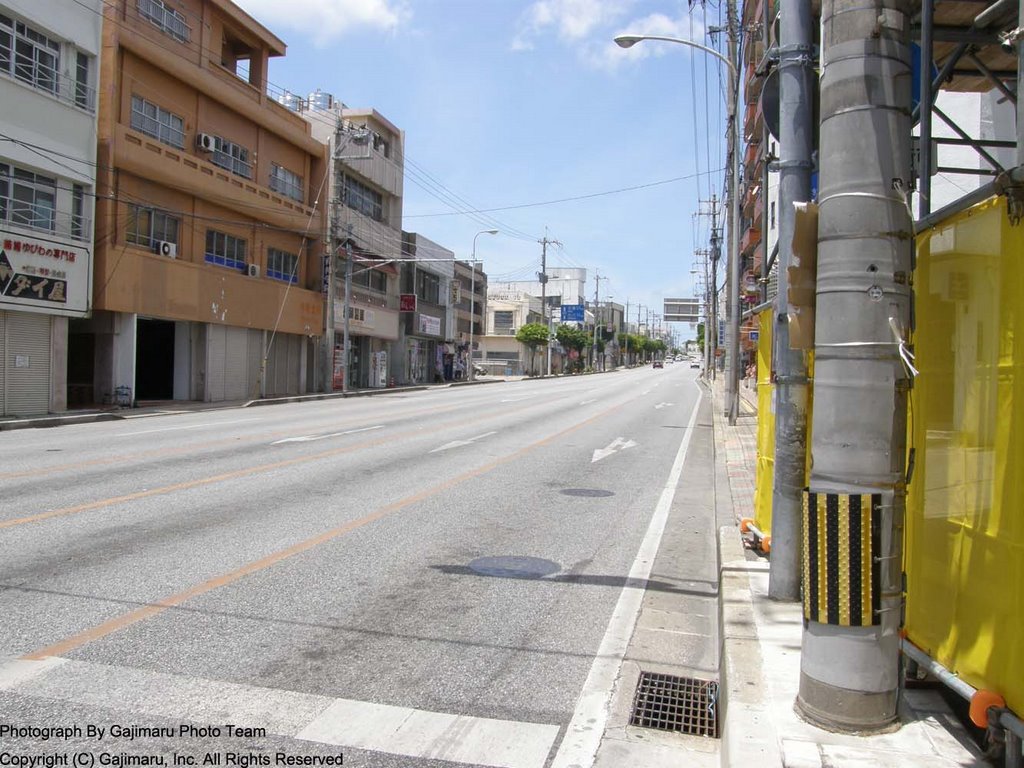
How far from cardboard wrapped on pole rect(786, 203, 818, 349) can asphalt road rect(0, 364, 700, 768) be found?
2.21 meters

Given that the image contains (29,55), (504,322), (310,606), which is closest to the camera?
(310,606)

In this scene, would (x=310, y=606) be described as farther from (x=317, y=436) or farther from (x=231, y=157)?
(x=231, y=157)

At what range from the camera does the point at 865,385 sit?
3328 millimetres

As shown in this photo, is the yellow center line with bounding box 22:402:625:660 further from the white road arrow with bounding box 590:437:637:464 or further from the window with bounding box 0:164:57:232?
the window with bounding box 0:164:57:232

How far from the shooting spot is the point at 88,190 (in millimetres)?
23047

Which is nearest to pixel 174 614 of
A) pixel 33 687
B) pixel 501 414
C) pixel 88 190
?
pixel 33 687

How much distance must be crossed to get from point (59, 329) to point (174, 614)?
66.4 feet

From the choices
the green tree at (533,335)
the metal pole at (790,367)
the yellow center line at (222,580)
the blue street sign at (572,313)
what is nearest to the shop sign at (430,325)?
the green tree at (533,335)

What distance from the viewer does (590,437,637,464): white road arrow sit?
14.7 meters

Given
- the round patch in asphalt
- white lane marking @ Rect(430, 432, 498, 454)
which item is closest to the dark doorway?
white lane marking @ Rect(430, 432, 498, 454)

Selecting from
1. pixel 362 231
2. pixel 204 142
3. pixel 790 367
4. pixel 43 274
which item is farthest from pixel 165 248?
pixel 790 367

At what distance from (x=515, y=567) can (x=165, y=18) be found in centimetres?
2778

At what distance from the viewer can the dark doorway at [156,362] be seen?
100 feet

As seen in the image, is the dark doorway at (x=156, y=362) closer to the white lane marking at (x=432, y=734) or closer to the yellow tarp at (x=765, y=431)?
the yellow tarp at (x=765, y=431)
